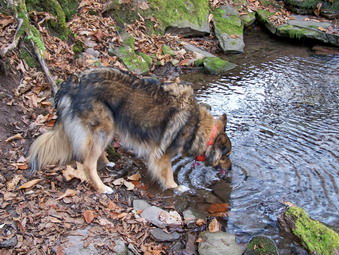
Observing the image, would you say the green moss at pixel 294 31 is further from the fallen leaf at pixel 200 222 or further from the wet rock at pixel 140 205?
the wet rock at pixel 140 205

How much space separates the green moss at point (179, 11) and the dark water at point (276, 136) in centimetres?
199

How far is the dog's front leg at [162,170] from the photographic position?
507cm

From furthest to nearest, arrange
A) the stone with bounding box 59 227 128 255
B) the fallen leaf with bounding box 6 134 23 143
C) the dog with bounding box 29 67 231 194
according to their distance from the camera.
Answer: the fallen leaf with bounding box 6 134 23 143 < the dog with bounding box 29 67 231 194 < the stone with bounding box 59 227 128 255

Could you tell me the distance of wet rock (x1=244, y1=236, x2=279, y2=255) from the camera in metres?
3.92

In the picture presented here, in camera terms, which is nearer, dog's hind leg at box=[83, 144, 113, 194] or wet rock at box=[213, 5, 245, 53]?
dog's hind leg at box=[83, 144, 113, 194]

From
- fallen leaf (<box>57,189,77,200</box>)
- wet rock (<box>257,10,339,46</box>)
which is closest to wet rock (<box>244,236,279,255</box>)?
fallen leaf (<box>57,189,77,200</box>)

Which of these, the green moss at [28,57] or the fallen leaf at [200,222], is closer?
the fallen leaf at [200,222]

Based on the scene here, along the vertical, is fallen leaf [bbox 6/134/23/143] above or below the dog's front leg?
above

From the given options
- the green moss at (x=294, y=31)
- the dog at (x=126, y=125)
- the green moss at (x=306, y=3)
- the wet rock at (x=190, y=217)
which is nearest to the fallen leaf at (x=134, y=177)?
the dog at (x=126, y=125)

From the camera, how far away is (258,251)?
154 inches

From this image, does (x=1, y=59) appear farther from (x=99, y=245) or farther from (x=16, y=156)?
(x=99, y=245)

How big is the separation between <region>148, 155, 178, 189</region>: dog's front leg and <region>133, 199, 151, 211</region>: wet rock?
0.58 metres

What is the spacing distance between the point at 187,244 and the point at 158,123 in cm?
160

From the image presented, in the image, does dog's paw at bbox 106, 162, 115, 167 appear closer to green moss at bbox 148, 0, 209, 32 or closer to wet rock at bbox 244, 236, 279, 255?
wet rock at bbox 244, 236, 279, 255
